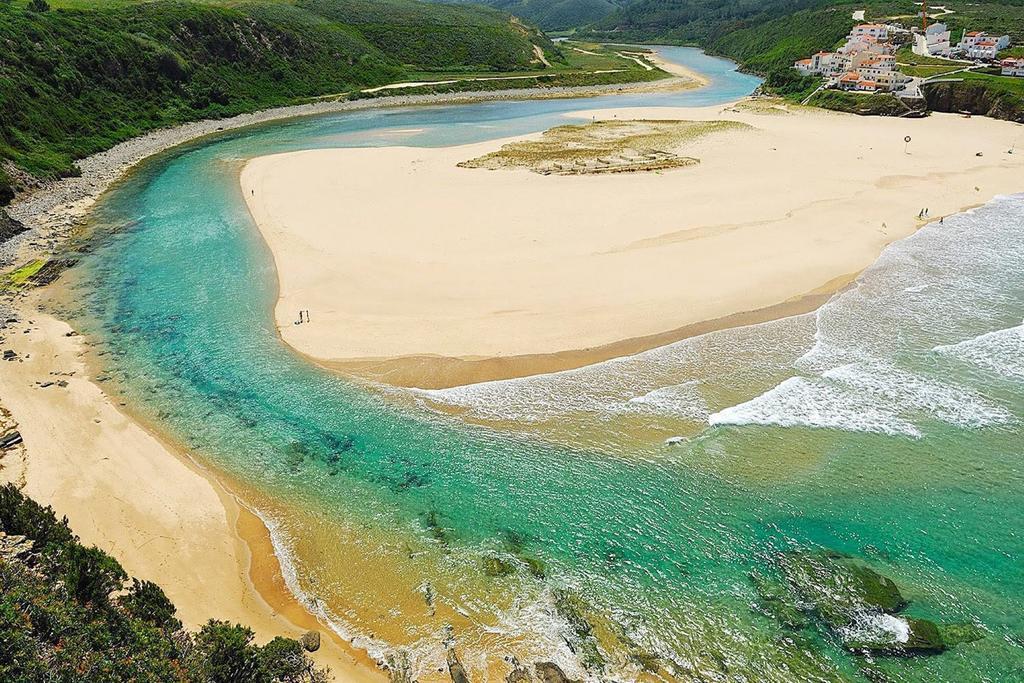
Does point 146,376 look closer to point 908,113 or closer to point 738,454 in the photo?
point 738,454

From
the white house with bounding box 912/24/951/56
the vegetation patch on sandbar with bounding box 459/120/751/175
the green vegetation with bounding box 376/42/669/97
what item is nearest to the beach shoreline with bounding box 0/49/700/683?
the vegetation patch on sandbar with bounding box 459/120/751/175

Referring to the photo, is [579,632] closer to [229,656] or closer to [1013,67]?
[229,656]

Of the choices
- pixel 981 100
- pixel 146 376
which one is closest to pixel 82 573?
pixel 146 376

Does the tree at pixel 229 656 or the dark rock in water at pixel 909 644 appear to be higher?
the tree at pixel 229 656

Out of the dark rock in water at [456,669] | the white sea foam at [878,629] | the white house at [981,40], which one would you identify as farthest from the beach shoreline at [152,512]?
the white house at [981,40]

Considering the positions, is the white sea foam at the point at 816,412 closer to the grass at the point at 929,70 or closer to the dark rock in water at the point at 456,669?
the dark rock in water at the point at 456,669

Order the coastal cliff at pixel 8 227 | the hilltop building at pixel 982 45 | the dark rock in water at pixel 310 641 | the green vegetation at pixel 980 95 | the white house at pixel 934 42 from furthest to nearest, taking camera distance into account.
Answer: the white house at pixel 934 42 < the hilltop building at pixel 982 45 < the green vegetation at pixel 980 95 < the coastal cliff at pixel 8 227 < the dark rock in water at pixel 310 641
